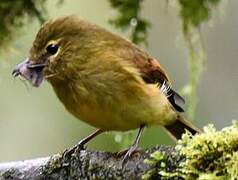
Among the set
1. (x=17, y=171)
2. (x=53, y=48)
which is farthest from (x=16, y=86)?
(x=17, y=171)

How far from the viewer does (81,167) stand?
11.4ft

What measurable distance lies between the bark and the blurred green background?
11.1 ft

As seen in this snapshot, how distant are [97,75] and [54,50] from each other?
0.28 meters

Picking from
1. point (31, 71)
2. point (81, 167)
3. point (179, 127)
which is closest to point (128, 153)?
point (81, 167)

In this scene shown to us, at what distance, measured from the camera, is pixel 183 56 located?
7.59m

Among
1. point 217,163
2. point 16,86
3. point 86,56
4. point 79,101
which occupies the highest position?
point 16,86

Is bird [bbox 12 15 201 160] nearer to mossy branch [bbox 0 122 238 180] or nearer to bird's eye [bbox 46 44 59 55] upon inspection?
bird's eye [bbox 46 44 59 55]

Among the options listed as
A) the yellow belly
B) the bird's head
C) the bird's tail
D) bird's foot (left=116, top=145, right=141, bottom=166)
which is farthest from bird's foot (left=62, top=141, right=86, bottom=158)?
the bird's tail

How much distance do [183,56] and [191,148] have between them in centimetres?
478

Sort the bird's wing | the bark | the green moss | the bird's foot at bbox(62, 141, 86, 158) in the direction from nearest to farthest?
the green moss → the bark → the bird's foot at bbox(62, 141, 86, 158) → the bird's wing

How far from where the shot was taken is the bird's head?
3977mm

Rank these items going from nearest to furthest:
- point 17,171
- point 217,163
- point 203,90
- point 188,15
Answer: point 217,163
point 17,171
point 188,15
point 203,90

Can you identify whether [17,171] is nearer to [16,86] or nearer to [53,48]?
[53,48]

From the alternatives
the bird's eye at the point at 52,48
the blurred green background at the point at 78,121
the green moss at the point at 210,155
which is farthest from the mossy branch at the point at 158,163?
the blurred green background at the point at 78,121
